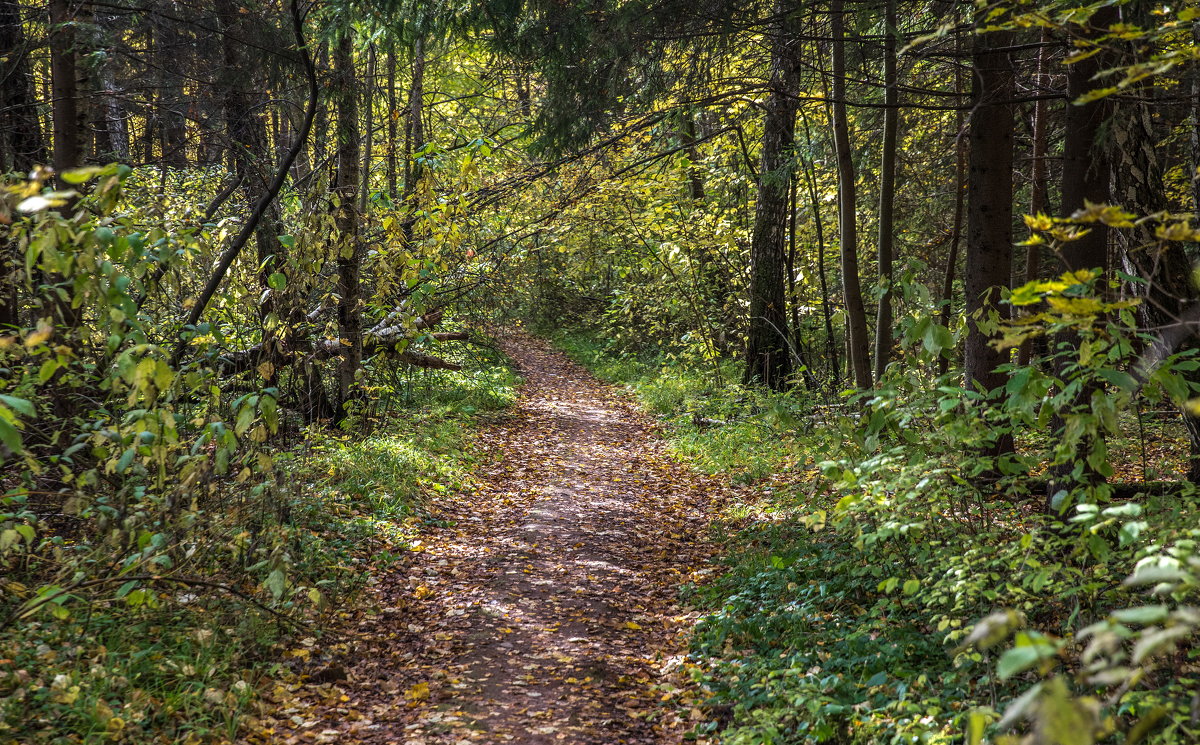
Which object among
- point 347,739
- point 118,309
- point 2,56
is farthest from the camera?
point 2,56

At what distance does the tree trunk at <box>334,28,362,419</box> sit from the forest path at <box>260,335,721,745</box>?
77.3 inches

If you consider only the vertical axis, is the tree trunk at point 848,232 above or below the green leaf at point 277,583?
above

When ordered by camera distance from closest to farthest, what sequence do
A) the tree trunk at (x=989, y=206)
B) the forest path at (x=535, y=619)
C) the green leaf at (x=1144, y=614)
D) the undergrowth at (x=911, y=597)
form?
the green leaf at (x=1144, y=614)
the undergrowth at (x=911, y=597)
the forest path at (x=535, y=619)
the tree trunk at (x=989, y=206)

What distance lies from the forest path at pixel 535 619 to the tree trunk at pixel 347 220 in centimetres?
196

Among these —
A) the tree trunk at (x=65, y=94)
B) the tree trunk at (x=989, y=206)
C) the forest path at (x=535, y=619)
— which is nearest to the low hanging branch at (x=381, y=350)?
the forest path at (x=535, y=619)

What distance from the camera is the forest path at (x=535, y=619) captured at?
14.2ft

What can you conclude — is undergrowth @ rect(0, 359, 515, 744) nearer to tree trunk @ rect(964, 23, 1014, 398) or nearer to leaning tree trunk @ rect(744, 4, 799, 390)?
tree trunk @ rect(964, 23, 1014, 398)

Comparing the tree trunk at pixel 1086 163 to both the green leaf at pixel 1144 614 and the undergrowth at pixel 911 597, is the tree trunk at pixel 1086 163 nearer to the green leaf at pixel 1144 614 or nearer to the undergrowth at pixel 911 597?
the undergrowth at pixel 911 597

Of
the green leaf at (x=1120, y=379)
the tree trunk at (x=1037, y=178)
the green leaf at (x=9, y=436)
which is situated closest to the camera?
the green leaf at (x=9, y=436)

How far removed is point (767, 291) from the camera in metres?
12.0

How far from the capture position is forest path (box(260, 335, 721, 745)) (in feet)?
14.2

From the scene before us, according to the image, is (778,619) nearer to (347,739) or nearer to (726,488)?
(347,739)

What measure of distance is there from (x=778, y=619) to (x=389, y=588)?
2907 mm

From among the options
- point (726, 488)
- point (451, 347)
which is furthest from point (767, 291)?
point (451, 347)
